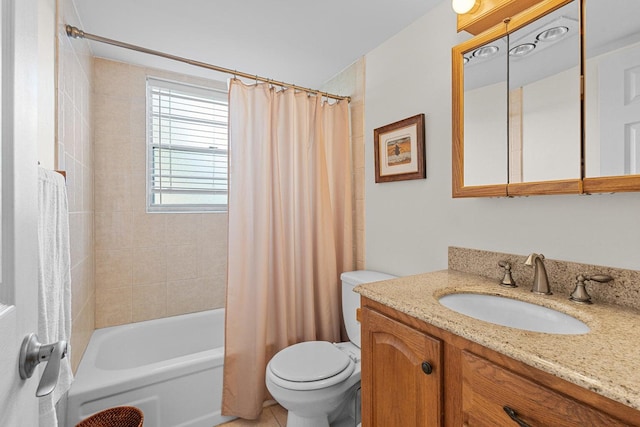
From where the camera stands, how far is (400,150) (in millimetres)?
Result: 1740

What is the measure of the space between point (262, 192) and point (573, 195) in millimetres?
1473

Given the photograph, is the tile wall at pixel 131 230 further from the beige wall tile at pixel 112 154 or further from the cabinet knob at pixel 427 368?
the cabinet knob at pixel 427 368

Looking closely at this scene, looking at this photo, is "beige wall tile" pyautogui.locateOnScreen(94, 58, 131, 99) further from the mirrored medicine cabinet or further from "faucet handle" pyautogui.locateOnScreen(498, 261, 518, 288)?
"faucet handle" pyautogui.locateOnScreen(498, 261, 518, 288)

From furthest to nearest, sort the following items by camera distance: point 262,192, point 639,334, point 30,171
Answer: point 262,192 → point 639,334 → point 30,171

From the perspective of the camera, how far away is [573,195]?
107cm

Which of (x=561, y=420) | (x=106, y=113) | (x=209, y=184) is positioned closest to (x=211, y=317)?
(x=209, y=184)

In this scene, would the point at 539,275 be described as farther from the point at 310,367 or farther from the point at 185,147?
the point at 185,147

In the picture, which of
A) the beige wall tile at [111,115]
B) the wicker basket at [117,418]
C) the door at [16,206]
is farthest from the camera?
the beige wall tile at [111,115]

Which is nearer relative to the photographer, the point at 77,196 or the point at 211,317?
the point at 77,196

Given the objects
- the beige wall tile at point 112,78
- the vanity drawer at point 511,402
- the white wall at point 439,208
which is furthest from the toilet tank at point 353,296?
the beige wall tile at point 112,78

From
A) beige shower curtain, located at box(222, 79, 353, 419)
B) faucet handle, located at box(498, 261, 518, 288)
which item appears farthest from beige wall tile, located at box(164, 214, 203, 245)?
faucet handle, located at box(498, 261, 518, 288)

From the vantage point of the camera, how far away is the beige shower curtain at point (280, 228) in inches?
68.6

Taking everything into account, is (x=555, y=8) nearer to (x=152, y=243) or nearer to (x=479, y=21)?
(x=479, y=21)

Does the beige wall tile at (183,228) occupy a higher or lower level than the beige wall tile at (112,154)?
lower
